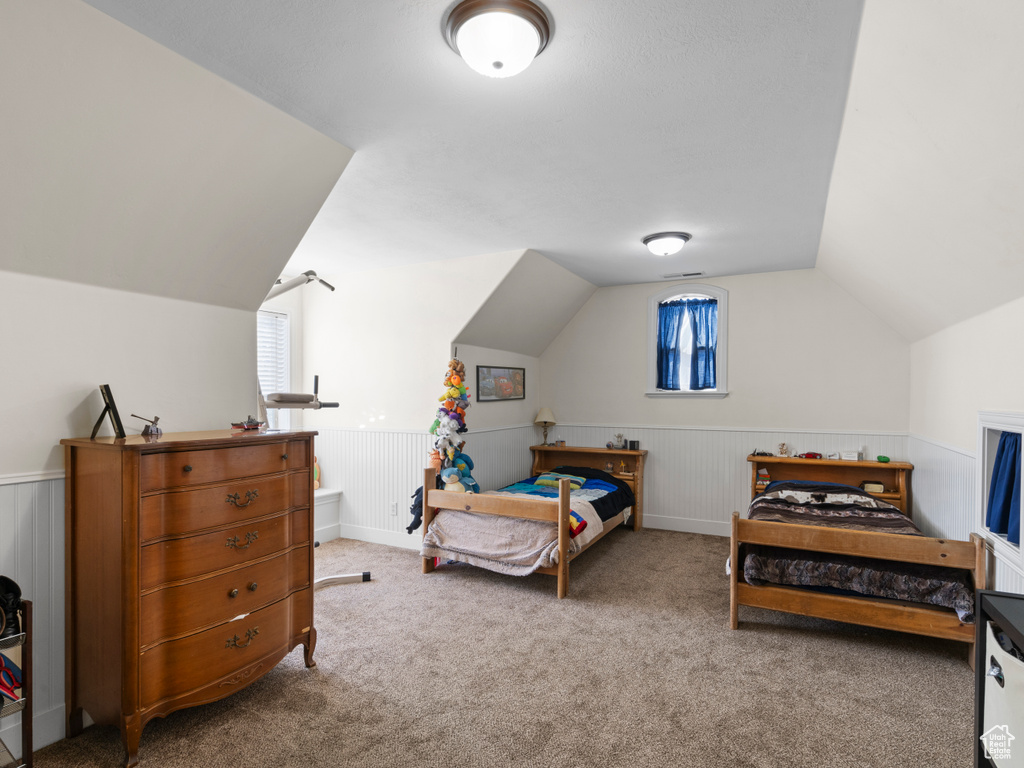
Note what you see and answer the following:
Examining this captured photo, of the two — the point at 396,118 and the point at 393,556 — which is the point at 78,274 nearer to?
the point at 396,118

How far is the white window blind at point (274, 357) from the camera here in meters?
5.03

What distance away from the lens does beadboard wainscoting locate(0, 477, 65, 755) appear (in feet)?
6.95

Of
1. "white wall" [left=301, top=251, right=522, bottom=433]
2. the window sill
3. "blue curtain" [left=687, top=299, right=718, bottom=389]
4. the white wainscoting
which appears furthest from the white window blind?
"blue curtain" [left=687, top=299, right=718, bottom=389]

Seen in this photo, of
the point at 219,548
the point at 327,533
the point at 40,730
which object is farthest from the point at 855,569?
the point at 327,533

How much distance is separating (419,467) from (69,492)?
2765 mm

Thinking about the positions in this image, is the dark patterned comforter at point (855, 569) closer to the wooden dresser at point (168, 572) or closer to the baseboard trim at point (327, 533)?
the wooden dresser at point (168, 572)

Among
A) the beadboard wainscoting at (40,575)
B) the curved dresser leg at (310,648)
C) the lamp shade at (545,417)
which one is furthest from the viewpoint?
the lamp shade at (545,417)

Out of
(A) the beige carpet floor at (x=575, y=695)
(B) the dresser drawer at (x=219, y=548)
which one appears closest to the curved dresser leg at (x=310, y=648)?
(A) the beige carpet floor at (x=575, y=695)

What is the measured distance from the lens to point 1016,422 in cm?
238

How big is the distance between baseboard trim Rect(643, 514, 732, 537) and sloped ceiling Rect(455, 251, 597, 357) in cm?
219

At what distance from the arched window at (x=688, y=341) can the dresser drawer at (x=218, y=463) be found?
156 inches

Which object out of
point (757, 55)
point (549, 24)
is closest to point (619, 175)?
point (757, 55)

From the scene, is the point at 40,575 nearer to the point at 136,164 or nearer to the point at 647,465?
the point at 136,164

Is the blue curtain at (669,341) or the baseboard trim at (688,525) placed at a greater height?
the blue curtain at (669,341)
